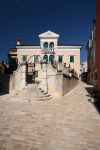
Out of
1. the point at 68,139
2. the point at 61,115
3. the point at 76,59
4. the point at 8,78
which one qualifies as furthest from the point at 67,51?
the point at 68,139

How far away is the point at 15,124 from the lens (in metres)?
6.62

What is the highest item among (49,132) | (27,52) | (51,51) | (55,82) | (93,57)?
(51,51)

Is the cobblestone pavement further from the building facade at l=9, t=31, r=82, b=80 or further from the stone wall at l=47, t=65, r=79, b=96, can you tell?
the building facade at l=9, t=31, r=82, b=80

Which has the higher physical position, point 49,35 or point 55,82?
point 49,35

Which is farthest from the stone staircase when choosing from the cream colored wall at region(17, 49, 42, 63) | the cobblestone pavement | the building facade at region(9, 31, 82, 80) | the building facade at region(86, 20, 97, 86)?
the cream colored wall at region(17, 49, 42, 63)

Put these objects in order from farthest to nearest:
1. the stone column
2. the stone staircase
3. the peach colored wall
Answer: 1. the peach colored wall
2. the stone column
3. the stone staircase

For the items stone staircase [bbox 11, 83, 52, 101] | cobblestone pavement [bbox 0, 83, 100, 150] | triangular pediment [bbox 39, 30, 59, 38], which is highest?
triangular pediment [bbox 39, 30, 59, 38]

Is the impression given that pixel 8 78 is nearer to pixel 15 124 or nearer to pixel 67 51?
pixel 15 124

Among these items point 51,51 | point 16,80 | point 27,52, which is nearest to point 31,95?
point 16,80

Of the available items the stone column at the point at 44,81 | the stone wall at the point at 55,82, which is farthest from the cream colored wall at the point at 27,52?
the stone wall at the point at 55,82

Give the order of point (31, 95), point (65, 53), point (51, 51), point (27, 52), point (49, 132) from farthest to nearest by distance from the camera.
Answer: point (27, 52)
point (65, 53)
point (51, 51)
point (31, 95)
point (49, 132)

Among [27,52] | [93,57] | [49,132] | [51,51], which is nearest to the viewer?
[49,132]

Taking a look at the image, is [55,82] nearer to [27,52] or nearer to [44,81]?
[44,81]

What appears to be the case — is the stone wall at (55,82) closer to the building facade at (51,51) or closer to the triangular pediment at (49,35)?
the building facade at (51,51)
